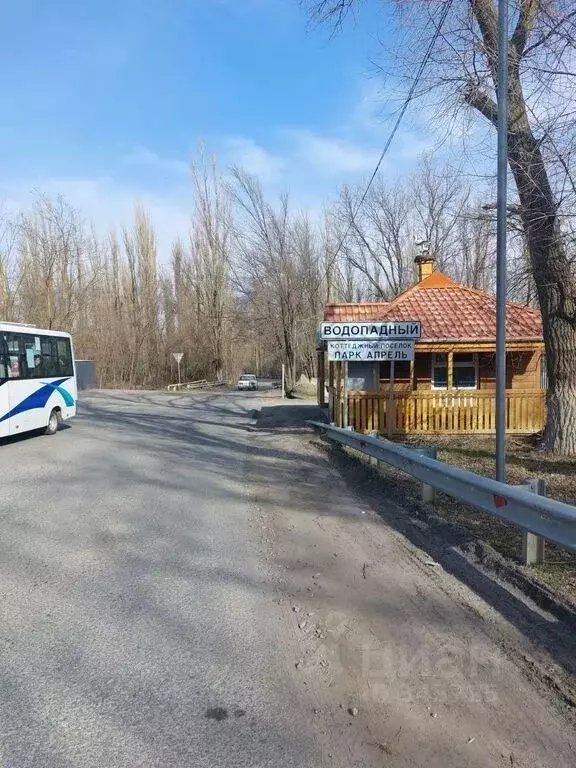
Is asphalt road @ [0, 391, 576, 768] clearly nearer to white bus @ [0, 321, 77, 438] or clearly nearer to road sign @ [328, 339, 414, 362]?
white bus @ [0, 321, 77, 438]

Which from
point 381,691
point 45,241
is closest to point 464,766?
point 381,691

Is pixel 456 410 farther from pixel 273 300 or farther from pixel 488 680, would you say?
pixel 273 300

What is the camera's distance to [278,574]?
5109mm

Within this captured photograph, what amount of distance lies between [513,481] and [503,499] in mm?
3780

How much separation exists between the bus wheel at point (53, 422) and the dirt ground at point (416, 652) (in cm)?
998

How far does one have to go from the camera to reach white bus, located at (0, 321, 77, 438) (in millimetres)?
12953

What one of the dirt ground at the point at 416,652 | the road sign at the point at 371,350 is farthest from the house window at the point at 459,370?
the dirt ground at the point at 416,652

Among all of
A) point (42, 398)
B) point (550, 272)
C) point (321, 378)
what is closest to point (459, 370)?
point (321, 378)

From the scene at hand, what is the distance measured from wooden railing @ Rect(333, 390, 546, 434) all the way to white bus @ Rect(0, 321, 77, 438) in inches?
285

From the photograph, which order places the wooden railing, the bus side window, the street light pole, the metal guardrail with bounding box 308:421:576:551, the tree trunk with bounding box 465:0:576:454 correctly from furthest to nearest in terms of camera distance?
1. the wooden railing
2. the bus side window
3. the tree trunk with bounding box 465:0:576:454
4. the street light pole
5. the metal guardrail with bounding box 308:421:576:551

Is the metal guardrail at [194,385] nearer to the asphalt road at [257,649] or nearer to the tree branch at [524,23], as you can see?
the tree branch at [524,23]

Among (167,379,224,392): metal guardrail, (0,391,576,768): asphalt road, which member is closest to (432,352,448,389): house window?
(0,391,576,768): asphalt road

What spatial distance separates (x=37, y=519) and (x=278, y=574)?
3.13 m

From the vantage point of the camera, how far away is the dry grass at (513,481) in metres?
4.91
